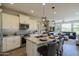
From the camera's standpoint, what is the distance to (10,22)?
2121 mm

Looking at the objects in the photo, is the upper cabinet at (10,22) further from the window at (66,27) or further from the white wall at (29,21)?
the window at (66,27)

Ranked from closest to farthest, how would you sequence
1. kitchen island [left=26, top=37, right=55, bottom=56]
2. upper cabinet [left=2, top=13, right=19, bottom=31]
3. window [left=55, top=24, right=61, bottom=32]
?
upper cabinet [left=2, top=13, right=19, bottom=31] < kitchen island [left=26, top=37, right=55, bottom=56] < window [left=55, top=24, right=61, bottom=32]

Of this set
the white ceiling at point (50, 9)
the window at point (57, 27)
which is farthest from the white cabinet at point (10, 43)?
the window at point (57, 27)

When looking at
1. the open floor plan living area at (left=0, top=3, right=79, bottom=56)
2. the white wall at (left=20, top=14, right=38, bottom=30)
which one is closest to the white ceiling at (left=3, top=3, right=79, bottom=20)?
the open floor plan living area at (left=0, top=3, right=79, bottom=56)

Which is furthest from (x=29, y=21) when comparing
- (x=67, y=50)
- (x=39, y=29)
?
(x=67, y=50)

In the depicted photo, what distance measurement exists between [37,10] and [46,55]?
1.02 metres

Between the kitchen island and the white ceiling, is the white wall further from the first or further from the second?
the kitchen island

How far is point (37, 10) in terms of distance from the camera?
2207mm

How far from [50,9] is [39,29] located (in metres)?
0.52

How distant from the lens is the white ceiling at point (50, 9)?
2.12 metres

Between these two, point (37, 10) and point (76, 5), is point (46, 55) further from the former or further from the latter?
point (76, 5)

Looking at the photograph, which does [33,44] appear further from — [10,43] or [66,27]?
[66,27]

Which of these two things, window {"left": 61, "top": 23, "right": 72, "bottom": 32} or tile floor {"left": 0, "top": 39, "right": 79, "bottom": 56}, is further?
window {"left": 61, "top": 23, "right": 72, "bottom": 32}

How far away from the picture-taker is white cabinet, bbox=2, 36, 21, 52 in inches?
81.0
